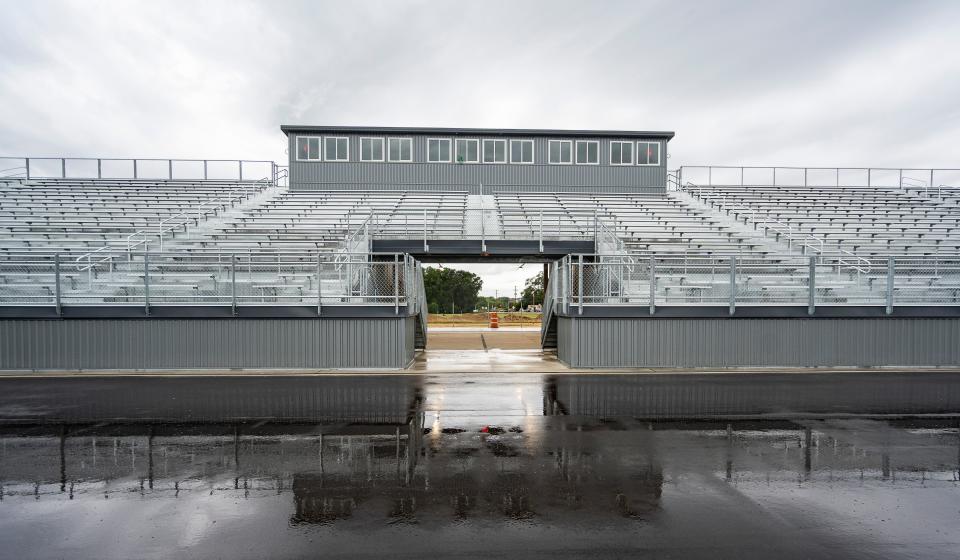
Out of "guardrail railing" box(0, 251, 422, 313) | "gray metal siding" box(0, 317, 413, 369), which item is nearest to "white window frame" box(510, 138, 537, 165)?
"guardrail railing" box(0, 251, 422, 313)

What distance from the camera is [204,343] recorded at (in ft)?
38.7

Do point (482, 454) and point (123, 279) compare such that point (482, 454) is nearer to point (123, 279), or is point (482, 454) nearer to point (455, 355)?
point (455, 355)

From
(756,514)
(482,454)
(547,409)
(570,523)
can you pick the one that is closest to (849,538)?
(756,514)

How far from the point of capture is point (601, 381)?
10.5 m

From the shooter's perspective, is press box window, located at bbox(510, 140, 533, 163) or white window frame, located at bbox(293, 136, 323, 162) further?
press box window, located at bbox(510, 140, 533, 163)

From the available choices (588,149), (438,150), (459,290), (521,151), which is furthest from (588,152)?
(459,290)

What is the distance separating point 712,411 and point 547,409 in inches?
109

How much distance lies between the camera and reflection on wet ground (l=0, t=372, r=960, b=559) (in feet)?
12.9

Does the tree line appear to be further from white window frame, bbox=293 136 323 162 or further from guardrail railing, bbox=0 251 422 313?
guardrail railing, bbox=0 251 422 313

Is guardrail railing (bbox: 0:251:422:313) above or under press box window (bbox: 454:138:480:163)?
under

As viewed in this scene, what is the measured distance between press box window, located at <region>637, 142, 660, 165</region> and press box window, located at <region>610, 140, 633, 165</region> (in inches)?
18.1

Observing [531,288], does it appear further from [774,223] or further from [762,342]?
[762,342]

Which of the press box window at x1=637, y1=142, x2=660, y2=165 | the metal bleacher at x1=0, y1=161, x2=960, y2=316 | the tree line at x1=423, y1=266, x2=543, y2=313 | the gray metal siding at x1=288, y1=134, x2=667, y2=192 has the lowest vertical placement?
the tree line at x1=423, y1=266, x2=543, y2=313

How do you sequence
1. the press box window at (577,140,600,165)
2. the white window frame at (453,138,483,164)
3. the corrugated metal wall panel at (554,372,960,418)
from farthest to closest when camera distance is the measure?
the press box window at (577,140,600,165)
the white window frame at (453,138,483,164)
the corrugated metal wall panel at (554,372,960,418)
